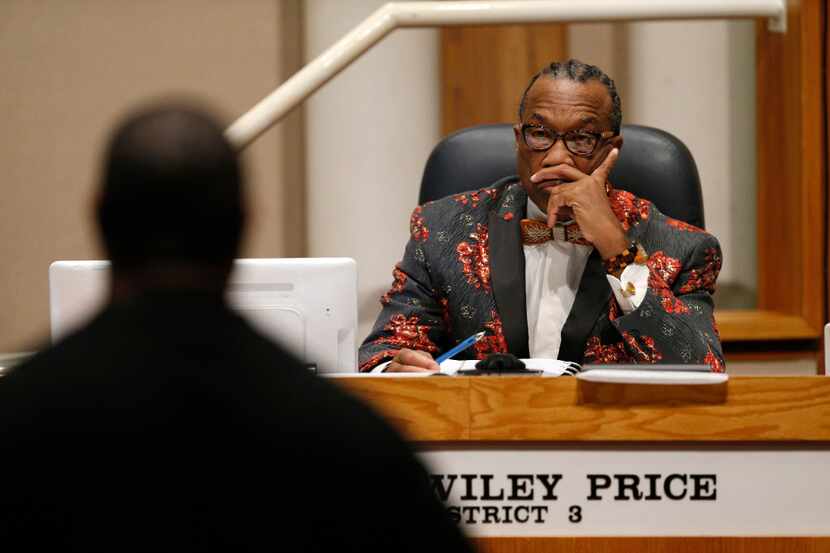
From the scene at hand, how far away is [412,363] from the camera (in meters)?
1.89

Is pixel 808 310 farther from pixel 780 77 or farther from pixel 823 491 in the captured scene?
pixel 823 491

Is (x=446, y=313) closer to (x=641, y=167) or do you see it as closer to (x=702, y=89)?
(x=641, y=167)

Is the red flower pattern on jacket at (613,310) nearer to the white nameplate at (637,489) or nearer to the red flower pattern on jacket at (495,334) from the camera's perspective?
the red flower pattern on jacket at (495,334)

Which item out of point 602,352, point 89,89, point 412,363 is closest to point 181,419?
point 412,363

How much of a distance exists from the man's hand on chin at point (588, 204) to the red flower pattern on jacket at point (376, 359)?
1.20 ft

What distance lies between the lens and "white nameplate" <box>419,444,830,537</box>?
1567 millimetres

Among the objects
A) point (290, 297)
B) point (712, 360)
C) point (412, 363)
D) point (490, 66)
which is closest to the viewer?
point (290, 297)

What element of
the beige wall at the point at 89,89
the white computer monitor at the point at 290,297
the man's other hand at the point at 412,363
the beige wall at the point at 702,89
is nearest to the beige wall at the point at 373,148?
the beige wall at the point at 89,89

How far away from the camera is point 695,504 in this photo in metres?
1.57

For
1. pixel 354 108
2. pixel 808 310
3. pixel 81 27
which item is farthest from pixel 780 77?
pixel 81 27

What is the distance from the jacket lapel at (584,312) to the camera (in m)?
2.23

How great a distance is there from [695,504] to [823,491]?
6.4 inches

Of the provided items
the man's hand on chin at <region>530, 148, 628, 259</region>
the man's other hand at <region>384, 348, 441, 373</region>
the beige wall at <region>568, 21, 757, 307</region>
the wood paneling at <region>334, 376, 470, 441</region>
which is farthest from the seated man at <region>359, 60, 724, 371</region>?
the beige wall at <region>568, 21, 757, 307</region>

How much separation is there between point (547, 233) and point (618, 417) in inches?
30.5
